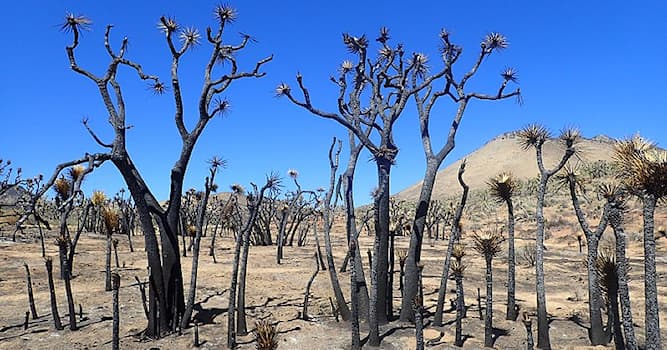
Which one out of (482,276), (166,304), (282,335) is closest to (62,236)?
(166,304)

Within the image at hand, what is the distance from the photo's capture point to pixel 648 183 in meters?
7.09

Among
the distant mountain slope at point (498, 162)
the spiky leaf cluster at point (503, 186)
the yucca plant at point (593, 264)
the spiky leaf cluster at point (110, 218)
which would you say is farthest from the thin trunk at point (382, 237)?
the distant mountain slope at point (498, 162)

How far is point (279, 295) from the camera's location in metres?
15.5

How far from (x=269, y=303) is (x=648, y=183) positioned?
1006cm

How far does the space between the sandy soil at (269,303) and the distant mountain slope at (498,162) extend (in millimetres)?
81655

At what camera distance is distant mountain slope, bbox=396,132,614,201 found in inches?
4291

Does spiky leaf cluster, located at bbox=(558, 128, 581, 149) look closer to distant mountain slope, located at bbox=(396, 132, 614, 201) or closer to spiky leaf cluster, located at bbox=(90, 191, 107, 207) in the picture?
spiky leaf cluster, located at bbox=(90, 191, 107, 207)

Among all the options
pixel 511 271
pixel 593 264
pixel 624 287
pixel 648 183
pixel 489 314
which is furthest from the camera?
pixel 511 271

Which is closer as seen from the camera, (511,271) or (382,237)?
(382,237)

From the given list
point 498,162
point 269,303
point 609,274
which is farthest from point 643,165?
point 498,162

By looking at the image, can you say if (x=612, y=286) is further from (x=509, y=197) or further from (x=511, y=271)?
(x=509, y=197)

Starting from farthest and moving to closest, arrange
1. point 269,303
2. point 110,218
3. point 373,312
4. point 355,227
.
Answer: point 269,303 → point 355,227 → point 110,218 → point 373,312

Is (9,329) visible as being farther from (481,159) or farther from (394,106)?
(481,159)

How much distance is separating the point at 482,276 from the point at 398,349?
11484 mm
